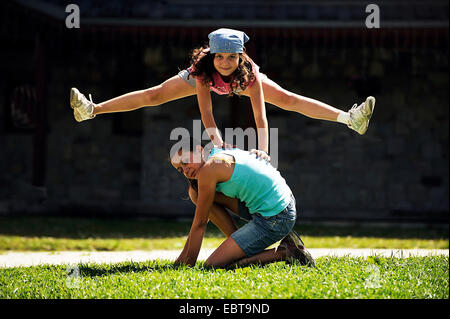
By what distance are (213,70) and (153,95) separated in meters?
0.62

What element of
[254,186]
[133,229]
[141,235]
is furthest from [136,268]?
[133,229]

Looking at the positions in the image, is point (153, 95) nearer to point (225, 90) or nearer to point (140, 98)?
point (140, 98)

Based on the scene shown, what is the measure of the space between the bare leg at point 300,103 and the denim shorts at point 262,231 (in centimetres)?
99

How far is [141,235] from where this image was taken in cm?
864

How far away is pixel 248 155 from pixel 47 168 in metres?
7.61

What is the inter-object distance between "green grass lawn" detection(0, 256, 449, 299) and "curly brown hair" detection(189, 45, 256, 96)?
146 cm

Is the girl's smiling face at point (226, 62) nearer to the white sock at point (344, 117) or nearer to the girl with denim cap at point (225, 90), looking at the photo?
the girl with denim cap at point (225, 90)

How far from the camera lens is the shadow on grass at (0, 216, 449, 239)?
28.2 ft

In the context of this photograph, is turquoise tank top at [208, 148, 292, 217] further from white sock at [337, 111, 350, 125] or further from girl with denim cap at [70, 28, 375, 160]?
white sock at [337, 111, 350, 125]

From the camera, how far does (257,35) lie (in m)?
9.83

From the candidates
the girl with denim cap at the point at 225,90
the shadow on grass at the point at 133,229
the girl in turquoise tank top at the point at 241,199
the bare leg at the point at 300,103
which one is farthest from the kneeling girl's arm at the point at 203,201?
the shadow on grass at the point at 133,229

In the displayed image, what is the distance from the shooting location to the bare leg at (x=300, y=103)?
208 inches
